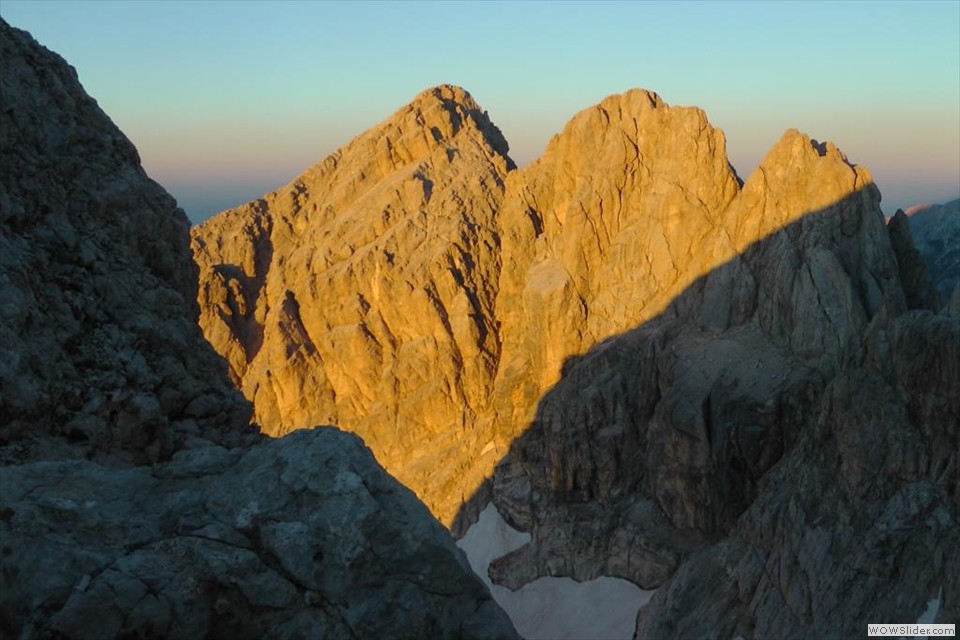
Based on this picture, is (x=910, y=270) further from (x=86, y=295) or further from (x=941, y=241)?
(x=941, y=241)

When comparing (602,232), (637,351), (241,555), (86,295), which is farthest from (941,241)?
(241,555)

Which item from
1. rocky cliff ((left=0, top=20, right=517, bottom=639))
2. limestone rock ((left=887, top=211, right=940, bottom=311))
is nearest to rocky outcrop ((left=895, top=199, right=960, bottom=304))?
limestone rock ((left=887, top=211, right=940, bottom=311))

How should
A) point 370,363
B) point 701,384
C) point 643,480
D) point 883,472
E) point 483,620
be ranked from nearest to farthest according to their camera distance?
1. point 483,620
2. point 883,472
3. point 701,384
4. point 643,480
5. point 370,363

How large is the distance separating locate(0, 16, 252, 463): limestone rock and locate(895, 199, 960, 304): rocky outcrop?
4422 inches

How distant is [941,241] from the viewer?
127 m

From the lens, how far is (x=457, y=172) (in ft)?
282

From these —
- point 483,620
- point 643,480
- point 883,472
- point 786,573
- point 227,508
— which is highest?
point 643,480

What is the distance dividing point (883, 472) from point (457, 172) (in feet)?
174

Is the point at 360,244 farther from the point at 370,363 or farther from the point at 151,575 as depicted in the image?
the point at 151,575

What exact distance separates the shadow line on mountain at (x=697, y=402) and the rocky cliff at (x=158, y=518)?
39.5 metres

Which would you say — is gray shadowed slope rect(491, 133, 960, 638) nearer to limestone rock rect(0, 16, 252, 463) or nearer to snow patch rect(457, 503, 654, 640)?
snow patch rect(457, 503, 654, 640)

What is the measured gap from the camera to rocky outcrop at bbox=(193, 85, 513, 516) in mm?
78500

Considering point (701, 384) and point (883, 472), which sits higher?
point (701, 384)

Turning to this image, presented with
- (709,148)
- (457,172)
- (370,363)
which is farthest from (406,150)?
(709,148)
